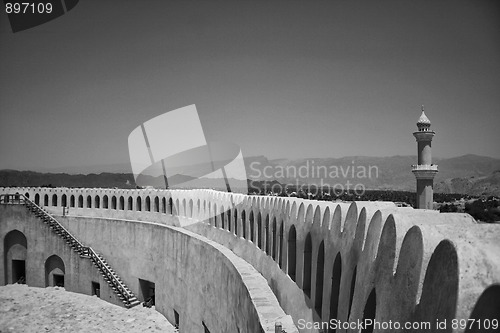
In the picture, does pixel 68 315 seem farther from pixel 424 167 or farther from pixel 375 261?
pixel 375 261

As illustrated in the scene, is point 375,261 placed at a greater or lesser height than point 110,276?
greater

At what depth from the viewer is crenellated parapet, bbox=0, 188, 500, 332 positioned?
2073mm

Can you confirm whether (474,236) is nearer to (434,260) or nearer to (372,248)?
(434,260)

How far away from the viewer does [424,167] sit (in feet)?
55.9

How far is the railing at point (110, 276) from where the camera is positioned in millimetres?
21502

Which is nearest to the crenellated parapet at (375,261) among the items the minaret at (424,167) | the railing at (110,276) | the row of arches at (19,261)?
the minaret at (424,167)

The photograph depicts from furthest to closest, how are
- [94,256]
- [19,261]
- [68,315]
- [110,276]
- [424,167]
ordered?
[19,261], [94,256], [110,276], [68,315], [424,167]

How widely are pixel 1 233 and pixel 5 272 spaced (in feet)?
8.83

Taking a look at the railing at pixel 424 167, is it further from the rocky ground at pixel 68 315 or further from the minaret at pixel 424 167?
the rocky ground at pixel 68 315

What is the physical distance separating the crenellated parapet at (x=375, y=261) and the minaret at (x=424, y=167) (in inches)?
360

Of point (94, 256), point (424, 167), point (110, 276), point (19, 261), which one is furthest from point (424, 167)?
point (19, 261)

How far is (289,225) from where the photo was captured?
27.2 ft

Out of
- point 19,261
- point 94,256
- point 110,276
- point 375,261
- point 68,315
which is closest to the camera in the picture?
point 375,261

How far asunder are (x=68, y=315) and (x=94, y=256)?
4.38 m
